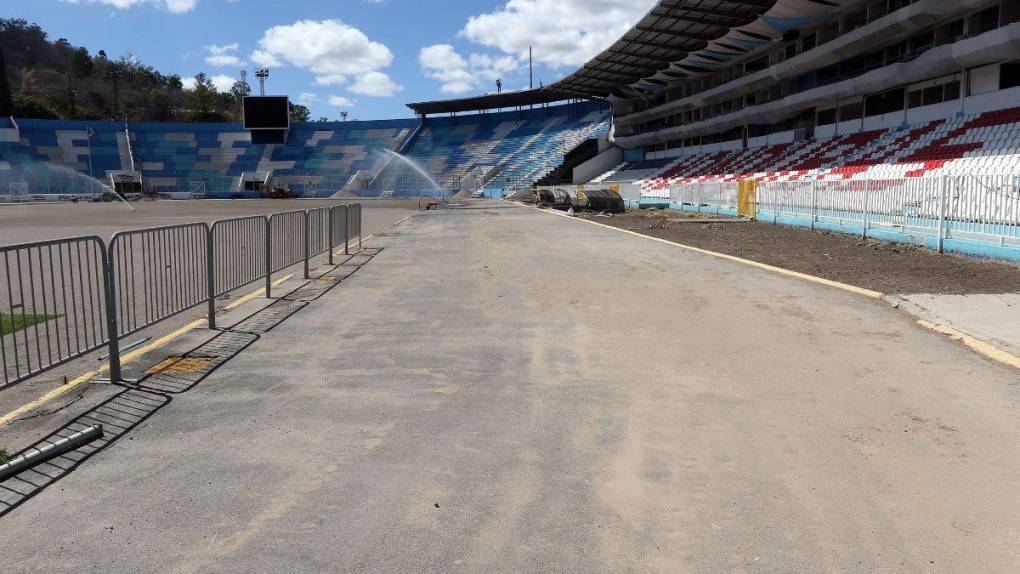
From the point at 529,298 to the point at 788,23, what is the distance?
4008 centimetres

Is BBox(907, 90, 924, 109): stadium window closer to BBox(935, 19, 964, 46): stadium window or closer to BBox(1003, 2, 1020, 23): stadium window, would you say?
BBox(935, 19, 964, 46): stadium window

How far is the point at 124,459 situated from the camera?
372cm

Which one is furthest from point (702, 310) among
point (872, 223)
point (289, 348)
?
point (872, 223)

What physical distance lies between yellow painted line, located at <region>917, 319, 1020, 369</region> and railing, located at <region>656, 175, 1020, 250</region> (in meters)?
5.54

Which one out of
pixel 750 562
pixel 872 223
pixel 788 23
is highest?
pixel 788 23

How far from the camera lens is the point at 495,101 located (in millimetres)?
86812

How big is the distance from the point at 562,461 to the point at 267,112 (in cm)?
9009

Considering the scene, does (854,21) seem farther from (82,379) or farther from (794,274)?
(82,379)

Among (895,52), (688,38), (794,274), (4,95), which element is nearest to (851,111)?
(895,52)

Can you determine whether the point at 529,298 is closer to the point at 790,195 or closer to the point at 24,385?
the point at 24,385

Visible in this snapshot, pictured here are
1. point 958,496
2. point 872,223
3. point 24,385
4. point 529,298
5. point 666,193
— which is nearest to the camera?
point 958,496

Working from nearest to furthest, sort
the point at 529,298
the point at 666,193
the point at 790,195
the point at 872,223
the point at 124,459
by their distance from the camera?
the point at 124,459, the point at 529,298, the point at 872,223, the point at 790,195, the point at 666,193

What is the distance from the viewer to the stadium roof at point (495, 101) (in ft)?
265

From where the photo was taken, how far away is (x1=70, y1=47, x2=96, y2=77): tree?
434 ft
